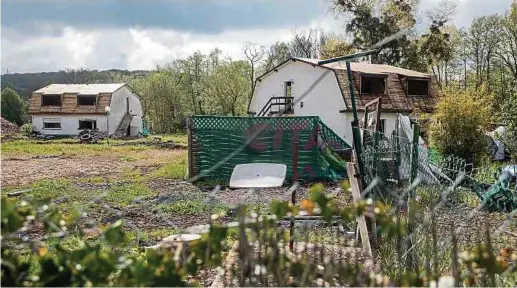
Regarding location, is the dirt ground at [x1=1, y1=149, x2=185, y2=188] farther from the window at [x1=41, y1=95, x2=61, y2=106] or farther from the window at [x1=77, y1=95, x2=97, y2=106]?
the window at [x1=41, y1=95, x2=61, y2=106]

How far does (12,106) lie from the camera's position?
4972 centimetres

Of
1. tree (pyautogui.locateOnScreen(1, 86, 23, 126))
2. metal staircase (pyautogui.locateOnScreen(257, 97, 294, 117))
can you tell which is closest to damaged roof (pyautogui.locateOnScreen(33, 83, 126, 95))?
tree (pyautogui.locateOnScreen(1, 86, 23, 126))

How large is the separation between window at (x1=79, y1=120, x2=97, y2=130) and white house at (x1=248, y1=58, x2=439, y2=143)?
708 inches

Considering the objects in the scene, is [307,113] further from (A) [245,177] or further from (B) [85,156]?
(A) [245,177]

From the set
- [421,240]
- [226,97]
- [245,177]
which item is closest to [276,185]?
[245,177]

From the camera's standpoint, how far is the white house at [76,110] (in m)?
39.4

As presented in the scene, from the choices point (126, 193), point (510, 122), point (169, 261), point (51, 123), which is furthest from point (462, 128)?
point (51, 123)

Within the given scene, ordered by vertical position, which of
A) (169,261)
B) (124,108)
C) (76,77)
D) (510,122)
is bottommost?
(169,261)

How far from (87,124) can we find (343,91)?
24.2m

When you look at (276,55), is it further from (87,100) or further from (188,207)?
(188,207)

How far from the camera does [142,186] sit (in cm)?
1282

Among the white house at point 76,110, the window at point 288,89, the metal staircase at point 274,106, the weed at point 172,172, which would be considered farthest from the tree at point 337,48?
the weed at point 172,172

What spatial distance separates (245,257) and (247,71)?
4498 centimetres

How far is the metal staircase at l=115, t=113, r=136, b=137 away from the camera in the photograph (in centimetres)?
4053
